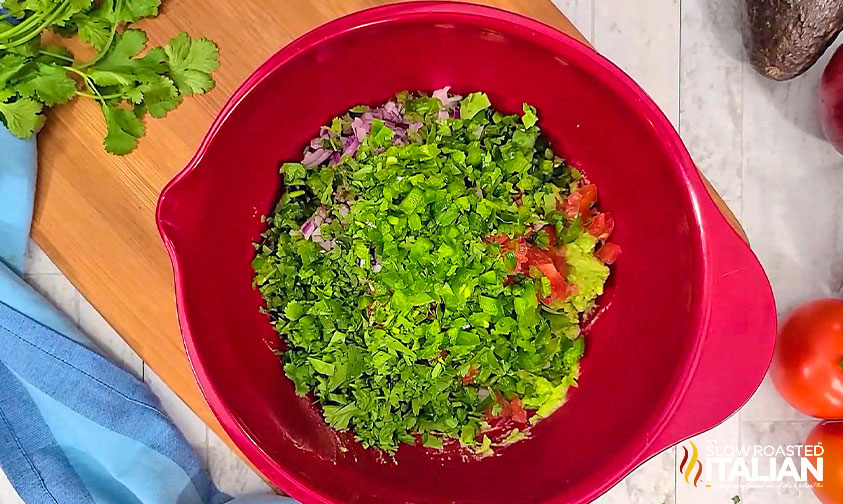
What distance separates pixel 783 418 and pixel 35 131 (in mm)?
1257

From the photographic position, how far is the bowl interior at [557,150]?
0.88m

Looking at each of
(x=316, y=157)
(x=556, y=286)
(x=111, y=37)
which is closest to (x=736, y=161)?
(x=556, y=286)

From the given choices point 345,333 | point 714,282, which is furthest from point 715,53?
point 345,333

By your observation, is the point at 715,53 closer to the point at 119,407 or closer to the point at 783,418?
the point at 783,418

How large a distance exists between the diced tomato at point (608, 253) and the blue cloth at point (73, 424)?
656 millimetres

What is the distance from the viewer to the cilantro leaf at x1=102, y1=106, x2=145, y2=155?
3.32ft

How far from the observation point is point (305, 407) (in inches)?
40.6

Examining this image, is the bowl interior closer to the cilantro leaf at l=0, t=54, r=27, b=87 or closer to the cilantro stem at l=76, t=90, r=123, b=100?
the cilantro stem at l=76, t=90, r=123, b=100

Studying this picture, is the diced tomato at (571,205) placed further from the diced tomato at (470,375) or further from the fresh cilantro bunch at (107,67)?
the fresh cilantro bunch at (107,67)

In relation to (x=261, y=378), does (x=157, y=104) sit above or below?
above

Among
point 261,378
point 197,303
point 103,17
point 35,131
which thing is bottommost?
Answer: point 261,378

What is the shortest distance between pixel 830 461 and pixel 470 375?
64cm

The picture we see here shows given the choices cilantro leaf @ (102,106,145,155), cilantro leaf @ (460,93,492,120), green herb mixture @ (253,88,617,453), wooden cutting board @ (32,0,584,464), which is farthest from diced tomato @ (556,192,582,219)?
cilantro leaf @ (102,106,145,155)

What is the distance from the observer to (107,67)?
1.02m
